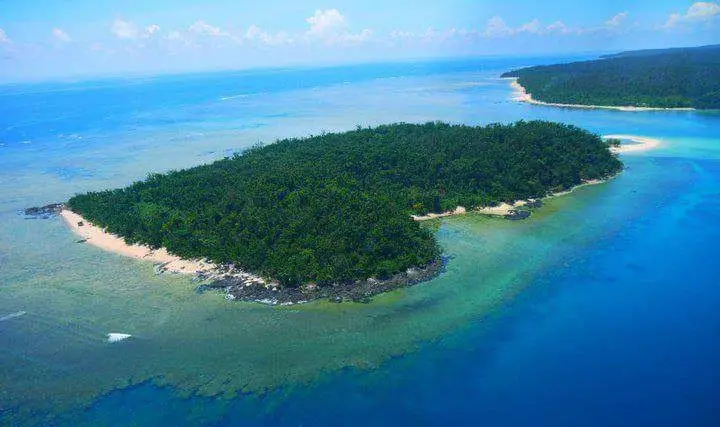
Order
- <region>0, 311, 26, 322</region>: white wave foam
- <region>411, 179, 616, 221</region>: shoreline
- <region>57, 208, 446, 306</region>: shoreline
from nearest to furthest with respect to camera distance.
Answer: <region>57, 208, 446, 306</region>: shoreline < <region>0, 311, 26, 322</region>: white wave foam < <region>411, 179, 616, 221</region>: shoreline

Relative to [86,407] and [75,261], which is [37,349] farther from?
[75,261]

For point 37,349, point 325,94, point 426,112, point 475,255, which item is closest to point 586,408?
point 475,255

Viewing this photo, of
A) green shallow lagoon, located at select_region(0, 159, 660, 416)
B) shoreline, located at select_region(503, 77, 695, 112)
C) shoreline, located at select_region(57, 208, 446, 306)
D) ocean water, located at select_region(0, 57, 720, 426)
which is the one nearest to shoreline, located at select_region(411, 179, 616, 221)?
ocean water, located at select_region(0, 57, 720, 426)

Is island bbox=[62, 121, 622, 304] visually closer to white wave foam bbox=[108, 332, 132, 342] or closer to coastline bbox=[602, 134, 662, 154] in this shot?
white wave foam bbox=[108, 332, 132, 342]

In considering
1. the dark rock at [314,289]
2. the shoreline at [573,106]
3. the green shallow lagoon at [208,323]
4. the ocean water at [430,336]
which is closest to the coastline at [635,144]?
the ocean water at [430,336]

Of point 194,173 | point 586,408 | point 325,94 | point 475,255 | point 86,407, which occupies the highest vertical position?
point 325,94
